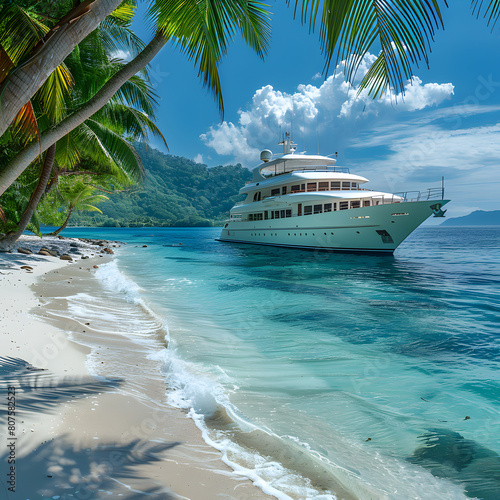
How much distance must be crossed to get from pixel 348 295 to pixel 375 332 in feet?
14.0

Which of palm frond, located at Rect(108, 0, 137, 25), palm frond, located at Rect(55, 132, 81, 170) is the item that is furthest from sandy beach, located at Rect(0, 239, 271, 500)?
palm frond, located at Rect(108, 0, 137, 25)

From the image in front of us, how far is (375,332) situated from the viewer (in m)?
7.27

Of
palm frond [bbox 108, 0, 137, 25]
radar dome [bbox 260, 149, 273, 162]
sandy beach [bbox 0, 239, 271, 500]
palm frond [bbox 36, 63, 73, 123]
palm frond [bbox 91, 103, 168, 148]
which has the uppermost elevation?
radar dome [bbox 260, 149, 273, 162]

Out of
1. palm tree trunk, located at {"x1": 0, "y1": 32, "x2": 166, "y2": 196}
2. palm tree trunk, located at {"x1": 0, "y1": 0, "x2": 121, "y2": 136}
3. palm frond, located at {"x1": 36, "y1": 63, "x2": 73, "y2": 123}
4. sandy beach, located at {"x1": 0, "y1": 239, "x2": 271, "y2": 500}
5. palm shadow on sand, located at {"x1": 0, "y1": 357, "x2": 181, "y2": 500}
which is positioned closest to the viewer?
palm shadow on sand, located at {"x1": 0, "y1": 357, "x2": 181, "y2": 500}

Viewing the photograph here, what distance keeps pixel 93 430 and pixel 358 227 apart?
2359 cm

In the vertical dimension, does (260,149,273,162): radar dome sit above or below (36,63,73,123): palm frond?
above

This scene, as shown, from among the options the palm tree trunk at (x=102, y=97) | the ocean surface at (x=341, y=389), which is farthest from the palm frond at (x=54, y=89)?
the ocean surface at (x=341, y=389)

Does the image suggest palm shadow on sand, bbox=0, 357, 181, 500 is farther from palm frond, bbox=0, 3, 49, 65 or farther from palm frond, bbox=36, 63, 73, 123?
palm frond, bbox=36, 63, 73, 123

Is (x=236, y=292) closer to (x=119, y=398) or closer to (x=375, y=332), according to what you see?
(x=375, y=332)

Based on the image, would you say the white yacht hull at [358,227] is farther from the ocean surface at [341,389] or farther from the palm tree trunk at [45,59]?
the palm tree trunk at [45,59]

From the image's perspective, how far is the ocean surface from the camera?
2686 millimetres

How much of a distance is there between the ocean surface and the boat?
514 inches

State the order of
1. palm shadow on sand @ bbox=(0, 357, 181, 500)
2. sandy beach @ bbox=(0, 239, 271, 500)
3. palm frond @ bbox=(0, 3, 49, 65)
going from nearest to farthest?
palm shadow on sand @ bbox=(0, 357, 181, 500) < sandy beach @ bbox=(0, 239, 271, 500) < palm frond @ bbox=(0, 3, 49, 65)

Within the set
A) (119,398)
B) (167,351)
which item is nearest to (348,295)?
(167,351)
